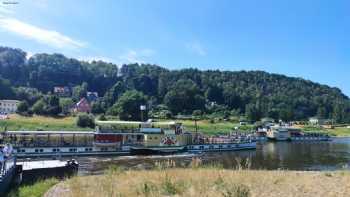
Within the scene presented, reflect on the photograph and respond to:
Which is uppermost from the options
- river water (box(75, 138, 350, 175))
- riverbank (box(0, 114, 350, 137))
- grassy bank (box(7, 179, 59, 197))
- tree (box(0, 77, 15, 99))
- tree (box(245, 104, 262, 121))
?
tree (box(0, 77, 15, 99))

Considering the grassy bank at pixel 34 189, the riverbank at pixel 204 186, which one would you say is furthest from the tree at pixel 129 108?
the riverbank at pixel 204 186

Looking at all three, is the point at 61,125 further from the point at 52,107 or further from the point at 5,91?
the point at 5,91

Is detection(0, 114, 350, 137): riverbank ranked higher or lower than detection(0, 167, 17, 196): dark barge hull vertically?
higher

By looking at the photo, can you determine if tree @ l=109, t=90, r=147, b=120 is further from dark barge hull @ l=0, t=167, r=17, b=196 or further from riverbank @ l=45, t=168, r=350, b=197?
riverbank @ l=45, t=168, r=350, b=197

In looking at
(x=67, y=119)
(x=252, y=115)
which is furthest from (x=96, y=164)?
(x=252, y=115)

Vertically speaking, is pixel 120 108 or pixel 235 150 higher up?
pixel 120 108

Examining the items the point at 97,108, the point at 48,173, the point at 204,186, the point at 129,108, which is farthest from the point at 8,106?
the point at 204,186

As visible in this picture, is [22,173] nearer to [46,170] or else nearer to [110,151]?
[46,170]

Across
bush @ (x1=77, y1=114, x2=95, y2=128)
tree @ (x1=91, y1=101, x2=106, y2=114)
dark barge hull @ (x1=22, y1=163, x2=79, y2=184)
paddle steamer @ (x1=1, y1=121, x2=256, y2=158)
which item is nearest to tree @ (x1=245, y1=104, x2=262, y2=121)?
tree @ (x1=91, y1=101, x2=106, y2=114)

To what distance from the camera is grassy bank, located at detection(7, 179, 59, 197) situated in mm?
25453

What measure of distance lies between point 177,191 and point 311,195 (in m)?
6.43

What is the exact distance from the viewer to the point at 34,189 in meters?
27.1

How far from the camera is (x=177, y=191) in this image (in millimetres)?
22078

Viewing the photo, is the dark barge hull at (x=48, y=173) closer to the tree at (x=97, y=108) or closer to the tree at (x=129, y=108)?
the tree at (x=129, y=108)
